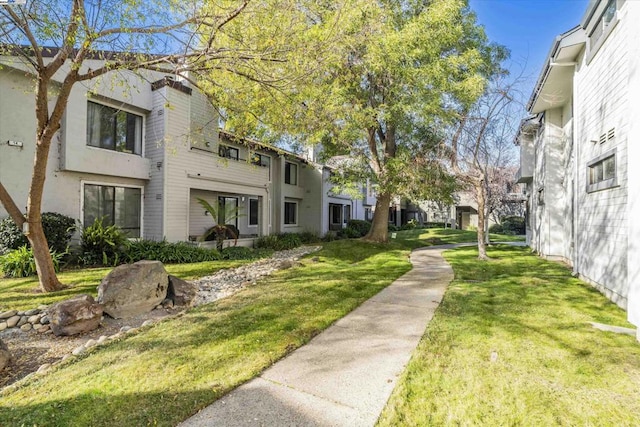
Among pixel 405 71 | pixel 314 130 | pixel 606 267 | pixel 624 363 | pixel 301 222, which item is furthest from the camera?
pixel 301 222

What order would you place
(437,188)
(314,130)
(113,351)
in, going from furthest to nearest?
(437,188) < (314,130) < (113,351)

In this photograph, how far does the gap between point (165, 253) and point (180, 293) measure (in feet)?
16.7

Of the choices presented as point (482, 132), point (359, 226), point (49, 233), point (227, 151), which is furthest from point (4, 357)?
point (359, 226)

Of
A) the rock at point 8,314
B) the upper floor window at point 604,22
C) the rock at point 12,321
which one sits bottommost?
the rock at point 12,321

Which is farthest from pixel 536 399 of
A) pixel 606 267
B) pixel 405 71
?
pixel 405 71

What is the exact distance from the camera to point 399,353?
4.09m

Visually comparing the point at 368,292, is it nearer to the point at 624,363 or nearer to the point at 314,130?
the point at 624,363

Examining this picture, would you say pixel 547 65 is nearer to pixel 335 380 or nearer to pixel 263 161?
pixel 335 380

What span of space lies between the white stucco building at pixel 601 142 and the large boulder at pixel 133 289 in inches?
303

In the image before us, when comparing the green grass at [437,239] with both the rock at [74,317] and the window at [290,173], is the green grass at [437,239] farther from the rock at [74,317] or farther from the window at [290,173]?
the rock at [74,317]

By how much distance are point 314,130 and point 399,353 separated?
8.47m

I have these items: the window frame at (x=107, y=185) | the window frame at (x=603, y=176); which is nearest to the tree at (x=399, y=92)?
the window frame at (x=603, y=176)

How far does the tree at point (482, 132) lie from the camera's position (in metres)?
12.7

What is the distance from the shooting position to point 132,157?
12.3m
